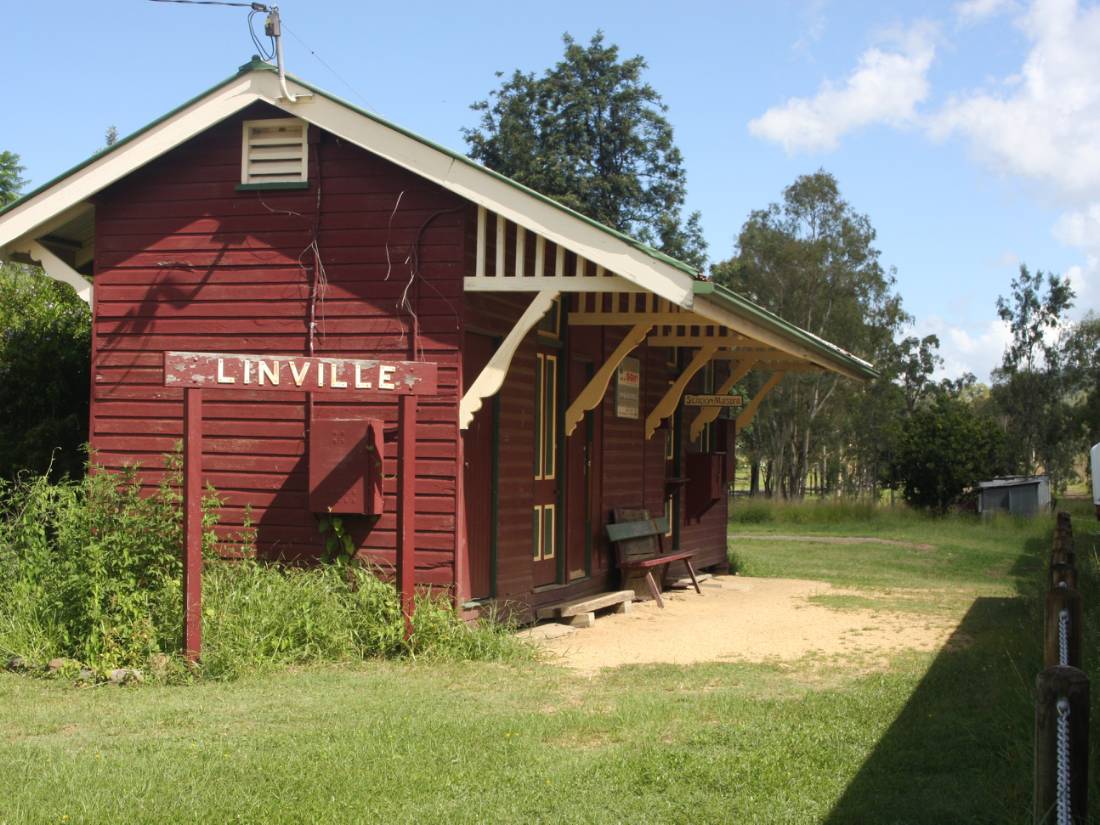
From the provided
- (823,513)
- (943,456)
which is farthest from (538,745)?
(943,456)

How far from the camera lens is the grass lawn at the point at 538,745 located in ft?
17.2

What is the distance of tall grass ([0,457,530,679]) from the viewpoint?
848 cm

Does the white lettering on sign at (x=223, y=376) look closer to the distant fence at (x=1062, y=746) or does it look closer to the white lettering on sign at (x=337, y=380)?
the white lettering on sign at (x=337, y=380)

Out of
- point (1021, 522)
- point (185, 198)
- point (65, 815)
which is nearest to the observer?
point (65, 815)

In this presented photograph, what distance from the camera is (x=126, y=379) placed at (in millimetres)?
10602

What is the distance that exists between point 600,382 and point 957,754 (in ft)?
20.5

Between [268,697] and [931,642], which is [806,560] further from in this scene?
[268,697]

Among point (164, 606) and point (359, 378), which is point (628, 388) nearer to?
point (359, 378)

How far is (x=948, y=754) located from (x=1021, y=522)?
23.1 m

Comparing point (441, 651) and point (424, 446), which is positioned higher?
point (424, 446)

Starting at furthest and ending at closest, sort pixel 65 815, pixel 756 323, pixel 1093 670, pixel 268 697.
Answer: pixel 756 323 → pixel 268 697 → pixel 1093 670 → pixel 65 815

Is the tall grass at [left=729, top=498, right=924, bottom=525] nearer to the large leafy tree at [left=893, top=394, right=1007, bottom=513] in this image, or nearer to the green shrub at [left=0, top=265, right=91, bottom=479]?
the large leafy tree at [left=893, top=394, right=1007, bottom=513]

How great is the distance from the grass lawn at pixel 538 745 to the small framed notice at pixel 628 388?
4.83 metres

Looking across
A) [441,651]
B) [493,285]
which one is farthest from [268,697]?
[493,285]
